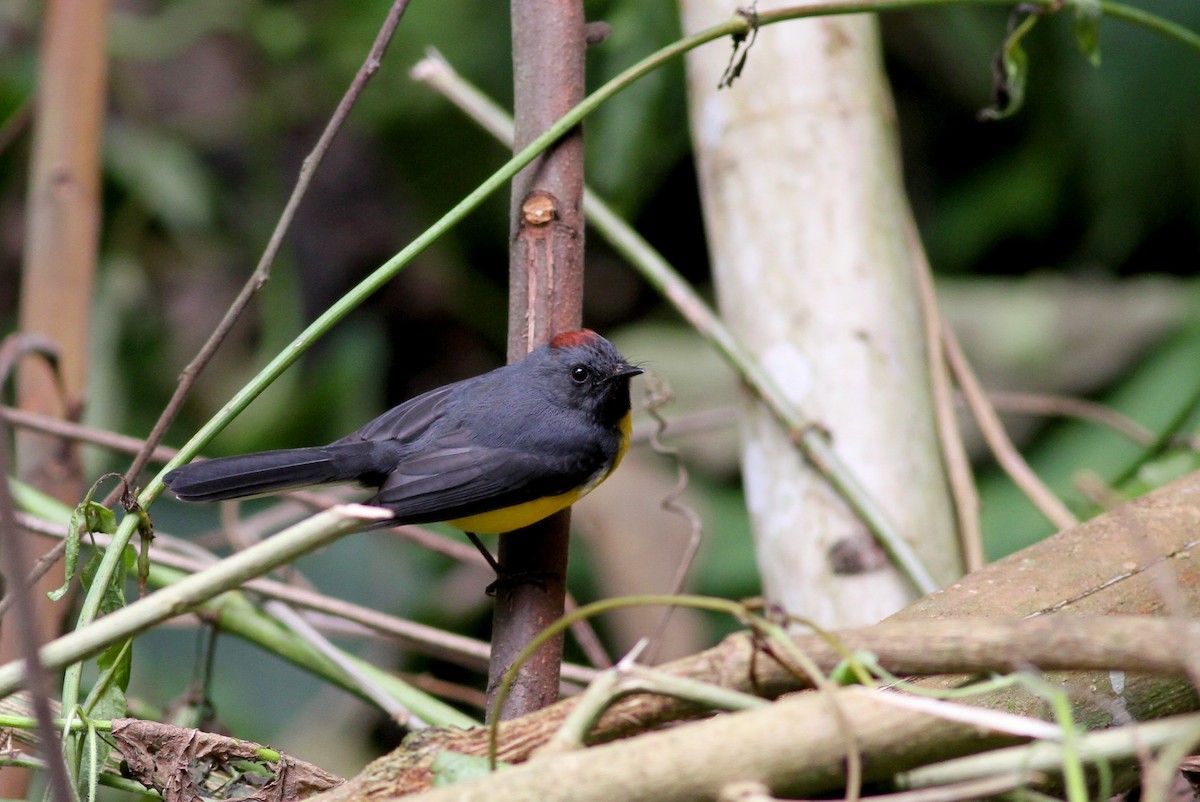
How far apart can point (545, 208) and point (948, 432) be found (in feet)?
3.84

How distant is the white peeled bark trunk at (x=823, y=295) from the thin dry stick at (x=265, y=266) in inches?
44.5

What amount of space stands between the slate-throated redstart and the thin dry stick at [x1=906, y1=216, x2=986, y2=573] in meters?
0.78

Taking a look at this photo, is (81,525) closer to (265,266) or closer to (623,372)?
(265,266)

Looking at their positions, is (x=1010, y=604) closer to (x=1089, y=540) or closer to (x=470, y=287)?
(x=1089, y=540)

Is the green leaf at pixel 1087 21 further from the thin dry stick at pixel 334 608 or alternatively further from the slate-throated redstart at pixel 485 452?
the thin dry stick at pixel 334 608

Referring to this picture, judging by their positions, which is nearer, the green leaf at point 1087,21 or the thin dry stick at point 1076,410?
the green leaf at point 1087,21

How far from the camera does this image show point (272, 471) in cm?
232

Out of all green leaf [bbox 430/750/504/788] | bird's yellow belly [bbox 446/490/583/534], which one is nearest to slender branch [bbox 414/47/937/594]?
bird's yellow belly [bbox 446/490/583/534]

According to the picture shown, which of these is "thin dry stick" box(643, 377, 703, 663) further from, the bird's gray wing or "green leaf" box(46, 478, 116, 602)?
"green leaf" box(46, 478, 116, 602)

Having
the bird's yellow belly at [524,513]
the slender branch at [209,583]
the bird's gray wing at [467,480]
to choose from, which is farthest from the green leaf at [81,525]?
the bird's yellow belly at [524,513]

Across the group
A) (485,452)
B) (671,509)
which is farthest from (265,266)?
(671,509)

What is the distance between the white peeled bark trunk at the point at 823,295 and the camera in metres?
2.53

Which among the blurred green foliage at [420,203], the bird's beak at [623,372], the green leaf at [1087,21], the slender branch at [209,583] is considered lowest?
the slender branch at [209,583]

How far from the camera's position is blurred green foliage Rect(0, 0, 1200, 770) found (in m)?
4.38
